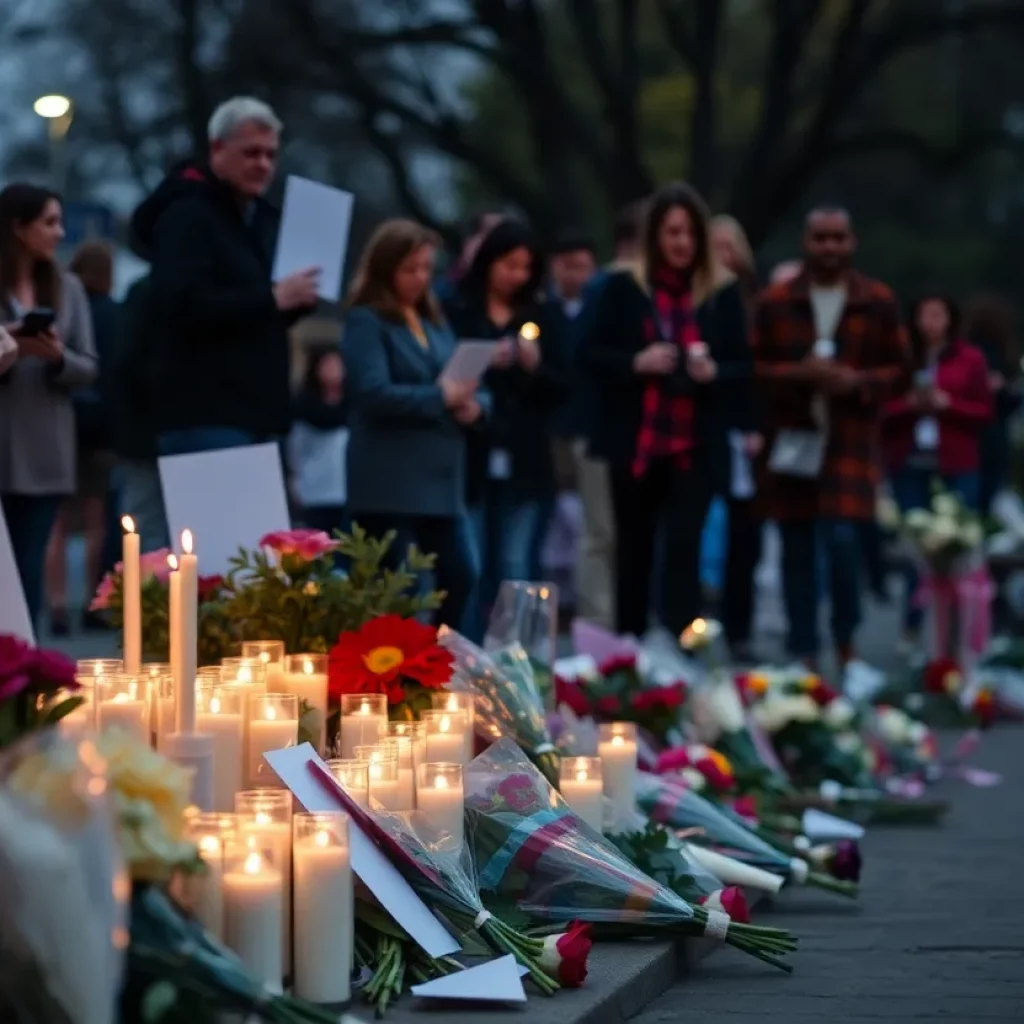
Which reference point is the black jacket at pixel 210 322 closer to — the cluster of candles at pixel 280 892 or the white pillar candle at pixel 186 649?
the white pillar candle at pixel 186 649

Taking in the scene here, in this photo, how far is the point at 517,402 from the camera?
A: 11.1 m

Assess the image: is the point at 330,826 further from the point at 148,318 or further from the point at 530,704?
the point at 148,318

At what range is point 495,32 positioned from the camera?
26.2 metres

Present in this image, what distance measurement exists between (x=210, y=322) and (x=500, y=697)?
2288 mm

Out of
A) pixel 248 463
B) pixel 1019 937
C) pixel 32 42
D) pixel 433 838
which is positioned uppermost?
pixel 32 42

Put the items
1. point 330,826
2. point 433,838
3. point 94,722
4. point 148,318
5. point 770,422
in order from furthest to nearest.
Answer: point 770,422 → point 148,318 → point 433,838 → point 94,722 → point 330,826

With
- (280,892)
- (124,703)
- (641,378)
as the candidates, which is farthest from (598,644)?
(280,892)

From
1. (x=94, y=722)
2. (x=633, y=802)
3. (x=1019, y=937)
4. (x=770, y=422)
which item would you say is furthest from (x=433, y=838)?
(x=770, y=422)

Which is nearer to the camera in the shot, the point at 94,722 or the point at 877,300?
the point at 94,722

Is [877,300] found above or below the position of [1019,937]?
above

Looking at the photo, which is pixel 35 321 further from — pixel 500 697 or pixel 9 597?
pixel 9 597

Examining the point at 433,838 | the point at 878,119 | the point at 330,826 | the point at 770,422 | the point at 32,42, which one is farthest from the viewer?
the point at 878,119

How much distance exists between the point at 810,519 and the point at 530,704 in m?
5.42

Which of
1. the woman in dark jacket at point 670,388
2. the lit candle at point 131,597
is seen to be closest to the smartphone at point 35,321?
the lit candle at point 131,597
